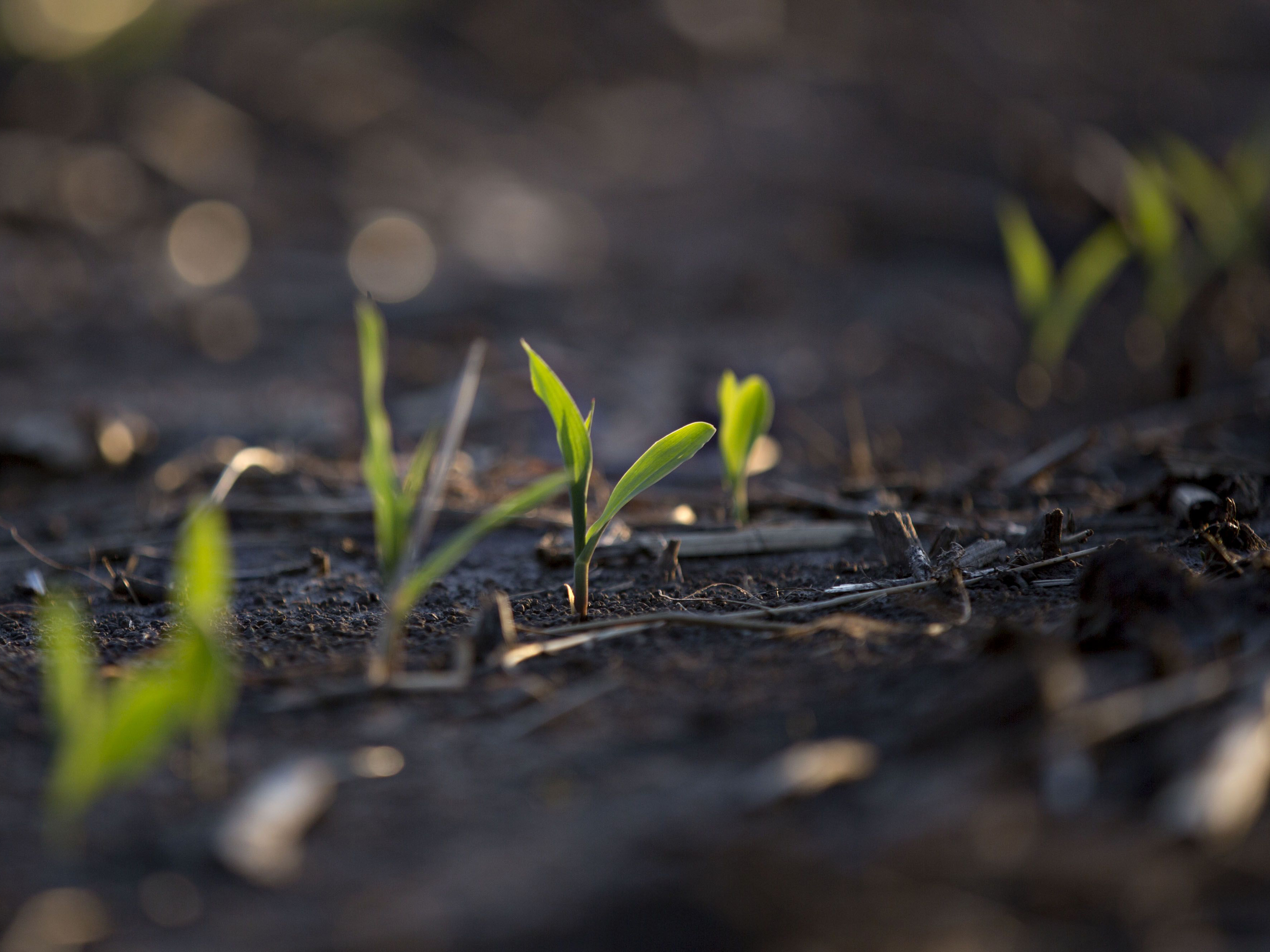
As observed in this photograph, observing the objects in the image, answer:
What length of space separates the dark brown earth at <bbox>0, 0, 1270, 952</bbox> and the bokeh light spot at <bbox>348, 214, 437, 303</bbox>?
95 millimetres

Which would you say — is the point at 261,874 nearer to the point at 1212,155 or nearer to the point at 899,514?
the point at 899,514

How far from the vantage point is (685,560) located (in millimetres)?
1541

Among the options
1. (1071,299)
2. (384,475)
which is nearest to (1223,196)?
(1071,299)

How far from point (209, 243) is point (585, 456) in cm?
354

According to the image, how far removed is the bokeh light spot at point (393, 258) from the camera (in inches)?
150

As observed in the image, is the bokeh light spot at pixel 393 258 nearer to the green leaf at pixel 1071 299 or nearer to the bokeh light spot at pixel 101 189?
the bokeh light spot at pixel 101 189

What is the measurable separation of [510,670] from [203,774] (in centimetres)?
32

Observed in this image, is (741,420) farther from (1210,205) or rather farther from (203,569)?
(1210,205)

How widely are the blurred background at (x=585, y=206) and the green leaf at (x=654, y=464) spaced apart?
3.42 feet

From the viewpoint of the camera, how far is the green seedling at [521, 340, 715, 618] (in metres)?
1.15

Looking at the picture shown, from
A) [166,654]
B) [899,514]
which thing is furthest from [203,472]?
[899,514]

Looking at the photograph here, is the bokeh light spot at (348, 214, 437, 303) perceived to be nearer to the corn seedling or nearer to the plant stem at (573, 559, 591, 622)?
the corn seedling

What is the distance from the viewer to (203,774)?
91 centimetres

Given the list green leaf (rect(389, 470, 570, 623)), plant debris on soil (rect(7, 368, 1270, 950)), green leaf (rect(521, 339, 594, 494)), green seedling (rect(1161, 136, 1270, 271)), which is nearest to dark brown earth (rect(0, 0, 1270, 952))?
plant debris on soil (rect(7, 368, 1270, 950))
